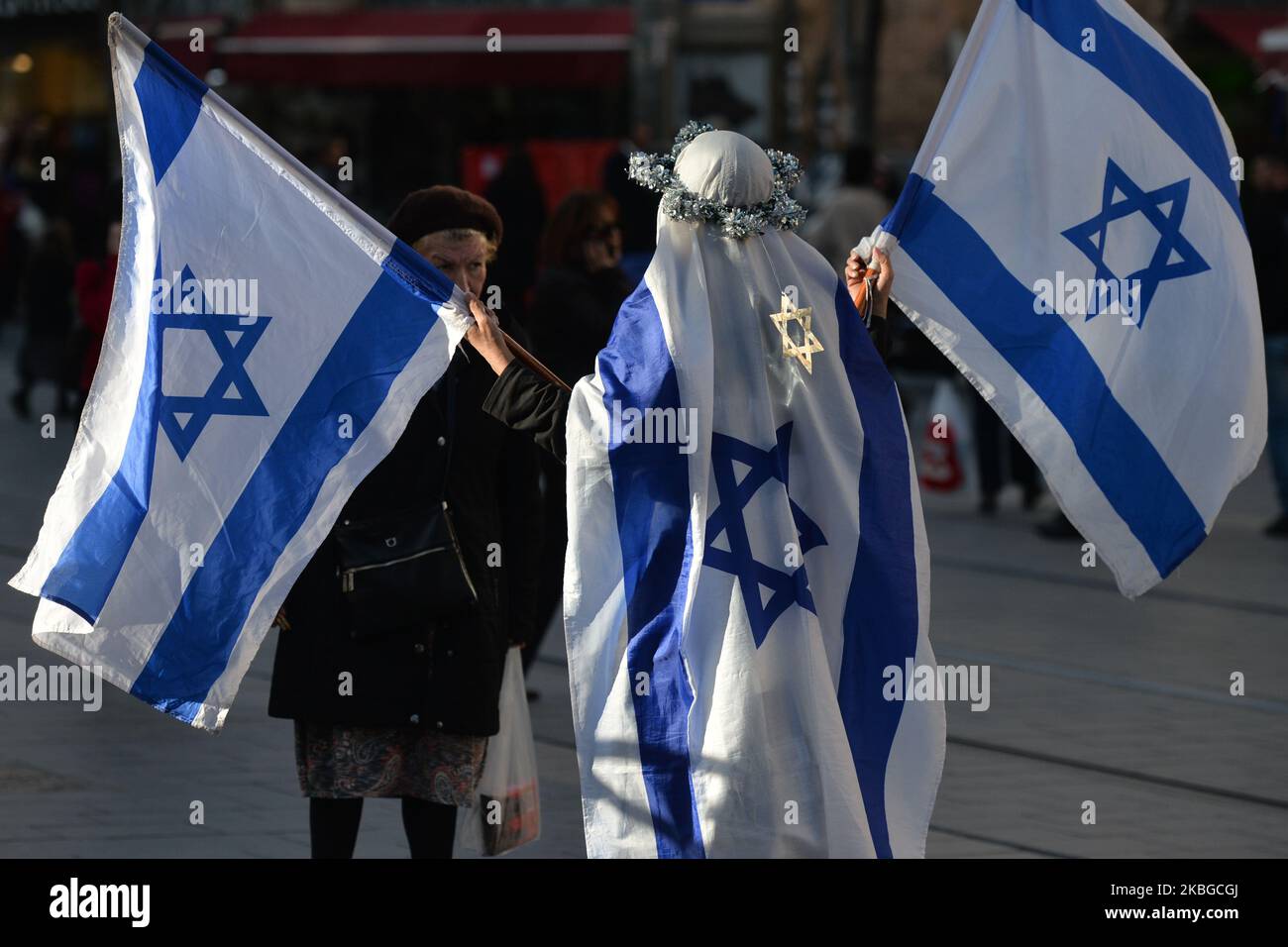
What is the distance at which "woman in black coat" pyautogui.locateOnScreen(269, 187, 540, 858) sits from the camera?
5.36 meters

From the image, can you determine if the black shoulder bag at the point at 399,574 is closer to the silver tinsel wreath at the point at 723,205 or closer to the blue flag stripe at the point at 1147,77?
the silver tinsel wreath at the point at 723,205

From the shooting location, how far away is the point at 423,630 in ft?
17.8

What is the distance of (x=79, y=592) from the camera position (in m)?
5.16

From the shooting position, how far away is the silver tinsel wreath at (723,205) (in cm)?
470

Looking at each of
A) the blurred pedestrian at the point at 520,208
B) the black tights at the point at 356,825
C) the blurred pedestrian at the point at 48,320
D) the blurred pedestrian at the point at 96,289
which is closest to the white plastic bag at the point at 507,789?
the black tights at the point at 356,825

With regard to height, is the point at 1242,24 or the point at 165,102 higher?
the point at 1242,24

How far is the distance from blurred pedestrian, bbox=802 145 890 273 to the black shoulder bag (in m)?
10.9

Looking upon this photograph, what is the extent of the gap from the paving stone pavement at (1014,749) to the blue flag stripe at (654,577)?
1955 mm

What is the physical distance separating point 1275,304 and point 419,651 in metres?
8.54

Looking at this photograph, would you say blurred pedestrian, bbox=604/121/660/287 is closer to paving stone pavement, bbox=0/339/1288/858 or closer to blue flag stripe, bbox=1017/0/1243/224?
paving stone pavement, bbox=0/339/1288/858

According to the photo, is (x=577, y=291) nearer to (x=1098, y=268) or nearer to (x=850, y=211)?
(x=1098, y=268)

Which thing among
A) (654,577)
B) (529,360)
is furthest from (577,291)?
(654,577)
